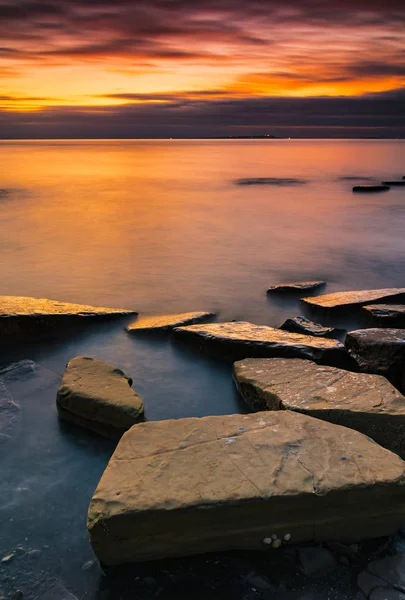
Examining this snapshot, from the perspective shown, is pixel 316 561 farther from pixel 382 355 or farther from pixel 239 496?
pixel 382 355

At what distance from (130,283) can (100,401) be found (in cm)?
379

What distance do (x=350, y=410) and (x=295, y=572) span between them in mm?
1125

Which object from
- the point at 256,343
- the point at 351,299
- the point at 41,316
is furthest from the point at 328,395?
the point at 41,316

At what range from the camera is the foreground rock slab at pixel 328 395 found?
3.06m

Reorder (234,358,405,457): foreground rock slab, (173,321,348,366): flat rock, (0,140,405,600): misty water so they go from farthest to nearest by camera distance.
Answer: (173,321,348,366): flat rock → (234,358,405,457): foreground rock slab → (0,140,405,600): misty water

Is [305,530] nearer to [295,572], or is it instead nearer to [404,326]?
[295,572]

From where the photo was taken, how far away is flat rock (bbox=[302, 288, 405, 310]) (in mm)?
5508

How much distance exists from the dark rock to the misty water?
89cm

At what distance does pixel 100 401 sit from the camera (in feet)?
10.9

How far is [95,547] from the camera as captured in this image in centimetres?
224

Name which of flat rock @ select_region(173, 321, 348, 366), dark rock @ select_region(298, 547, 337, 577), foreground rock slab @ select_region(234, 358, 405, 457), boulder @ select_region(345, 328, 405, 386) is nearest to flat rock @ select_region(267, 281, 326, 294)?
flat rock @ select_region(173, 321, 348, 366)

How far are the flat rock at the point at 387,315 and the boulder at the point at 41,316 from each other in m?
2.68

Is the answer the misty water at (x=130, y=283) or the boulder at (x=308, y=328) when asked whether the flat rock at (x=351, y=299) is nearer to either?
the misty water at (x=130, y=283)

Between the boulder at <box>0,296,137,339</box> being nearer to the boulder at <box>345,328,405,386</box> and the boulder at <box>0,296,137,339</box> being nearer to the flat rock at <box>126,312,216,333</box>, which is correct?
the flat rock at <box>126,312,216,333</box>
